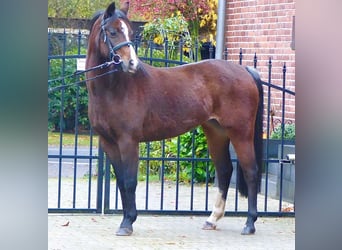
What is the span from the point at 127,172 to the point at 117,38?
4.16ft

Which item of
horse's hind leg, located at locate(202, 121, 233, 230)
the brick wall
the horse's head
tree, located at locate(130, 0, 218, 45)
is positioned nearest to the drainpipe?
the brick wall

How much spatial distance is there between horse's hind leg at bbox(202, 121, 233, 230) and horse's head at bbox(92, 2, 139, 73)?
1.40 meters

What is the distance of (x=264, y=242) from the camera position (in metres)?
7.02

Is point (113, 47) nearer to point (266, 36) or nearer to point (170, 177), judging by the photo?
point (170, 177)

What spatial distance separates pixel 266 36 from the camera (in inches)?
470

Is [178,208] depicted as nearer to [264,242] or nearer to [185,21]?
[264,242]

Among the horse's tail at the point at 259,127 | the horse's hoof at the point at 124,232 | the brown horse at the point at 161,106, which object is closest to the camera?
the brown horse at the point at 161,106

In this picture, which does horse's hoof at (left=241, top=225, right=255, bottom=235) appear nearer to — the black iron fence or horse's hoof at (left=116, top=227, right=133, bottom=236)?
the black iron fence

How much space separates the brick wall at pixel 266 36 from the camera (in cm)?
1115

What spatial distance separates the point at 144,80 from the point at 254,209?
171cm

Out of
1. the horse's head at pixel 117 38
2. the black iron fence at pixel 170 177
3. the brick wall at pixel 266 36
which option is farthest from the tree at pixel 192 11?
the horse's head at pixel 117 38

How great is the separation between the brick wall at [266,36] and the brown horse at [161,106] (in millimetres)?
3115

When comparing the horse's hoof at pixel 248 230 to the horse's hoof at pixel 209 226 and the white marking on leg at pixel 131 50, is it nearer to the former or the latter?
the horse's hoof at pixel 209 226

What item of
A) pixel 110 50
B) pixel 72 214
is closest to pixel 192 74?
pixel 110 50
